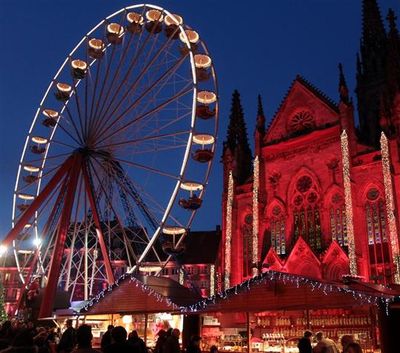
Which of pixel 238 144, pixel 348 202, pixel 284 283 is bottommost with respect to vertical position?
pixel 284 283

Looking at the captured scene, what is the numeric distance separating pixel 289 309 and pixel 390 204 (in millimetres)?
19888

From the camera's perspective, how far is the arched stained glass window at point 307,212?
130 feet

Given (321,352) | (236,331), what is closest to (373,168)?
(236,331)

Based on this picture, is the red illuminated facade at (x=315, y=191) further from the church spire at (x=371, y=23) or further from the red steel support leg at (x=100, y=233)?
the red steel support leg at (x=100, y=233)

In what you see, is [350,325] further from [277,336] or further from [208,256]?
[208,256]

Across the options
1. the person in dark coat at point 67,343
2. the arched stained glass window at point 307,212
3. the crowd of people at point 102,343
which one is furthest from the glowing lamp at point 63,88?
the person in dark coat at point 67,343

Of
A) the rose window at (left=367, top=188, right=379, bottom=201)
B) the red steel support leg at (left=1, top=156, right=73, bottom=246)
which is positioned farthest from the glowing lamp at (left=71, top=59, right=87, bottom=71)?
the rose window at (left=367, top=188, right=379, bottom=201)

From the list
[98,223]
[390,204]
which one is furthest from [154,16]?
[390,204]

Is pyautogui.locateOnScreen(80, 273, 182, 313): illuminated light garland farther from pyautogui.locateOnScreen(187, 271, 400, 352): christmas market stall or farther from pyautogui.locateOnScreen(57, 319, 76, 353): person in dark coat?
pyautogui.locateOnScreen(57, 319, 76, 353): person in dark coat

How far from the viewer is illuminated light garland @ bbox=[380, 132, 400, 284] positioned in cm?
3209

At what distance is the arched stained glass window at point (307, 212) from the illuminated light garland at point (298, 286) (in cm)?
2240

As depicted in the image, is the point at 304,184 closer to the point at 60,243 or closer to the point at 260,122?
the point at 260,122

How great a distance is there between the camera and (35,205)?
26.7 metres

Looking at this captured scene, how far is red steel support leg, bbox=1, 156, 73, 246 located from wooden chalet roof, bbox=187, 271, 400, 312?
480 inches
